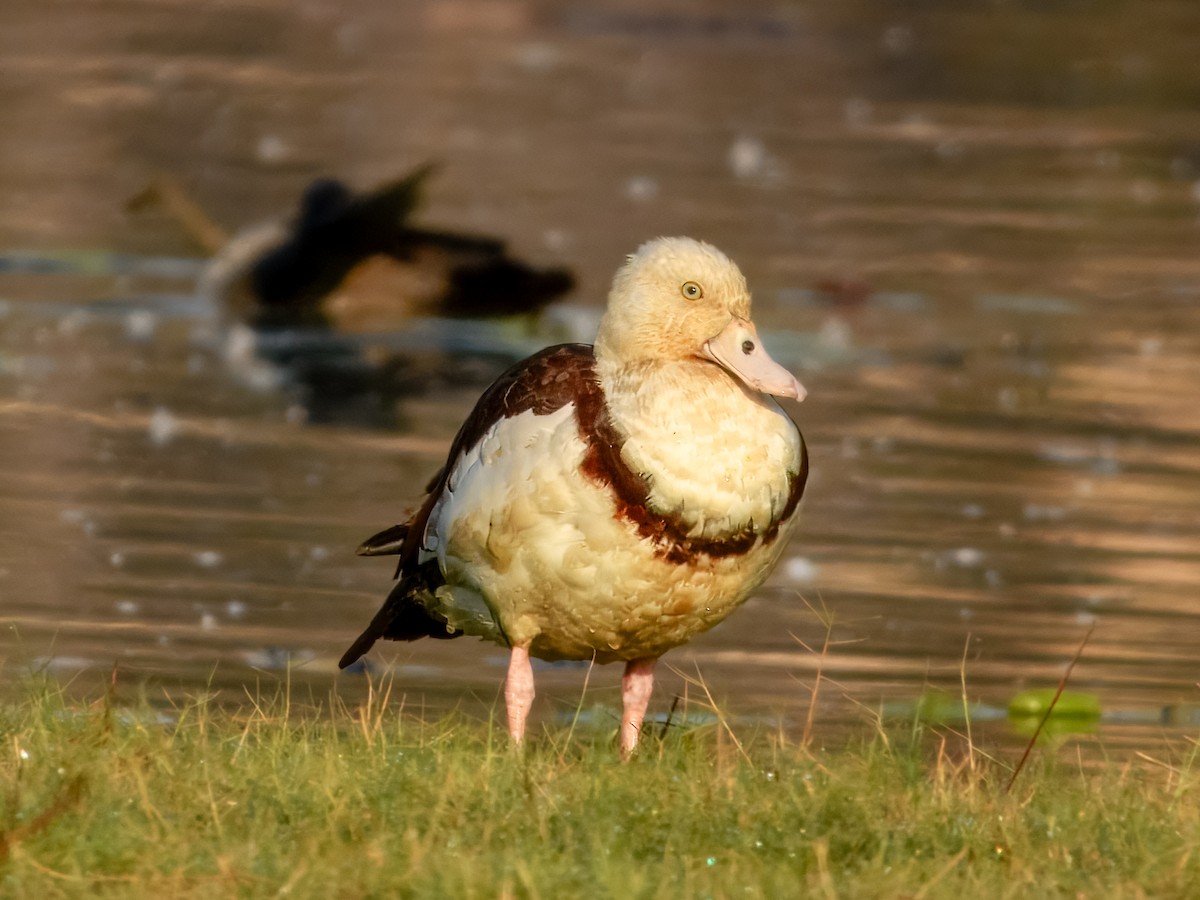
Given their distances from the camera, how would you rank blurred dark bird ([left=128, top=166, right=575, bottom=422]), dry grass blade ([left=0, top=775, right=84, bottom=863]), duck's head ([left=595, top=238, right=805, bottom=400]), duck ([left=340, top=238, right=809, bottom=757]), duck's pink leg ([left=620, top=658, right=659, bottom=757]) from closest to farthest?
dry grass blade ([left=0, top=775, right=84, bottom=863]), duck ([left=340, top=238, right=809, bottom=757]), duck's head ([left=595, top=238, right=805, bottom=400]), duck's pink leg ([left=620, top=658, right=659, bottom=757]), blurred dark bird ([left=128, top=166, right=575, bottom=422])

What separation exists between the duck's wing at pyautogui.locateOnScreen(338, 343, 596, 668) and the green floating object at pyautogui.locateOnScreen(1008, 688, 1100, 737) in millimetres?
1706

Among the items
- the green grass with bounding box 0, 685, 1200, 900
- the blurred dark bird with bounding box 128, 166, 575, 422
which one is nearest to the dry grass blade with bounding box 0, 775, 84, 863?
the green grass with bounding box 0, 685, 1200, 900

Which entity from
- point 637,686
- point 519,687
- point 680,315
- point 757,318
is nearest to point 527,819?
point 519,687

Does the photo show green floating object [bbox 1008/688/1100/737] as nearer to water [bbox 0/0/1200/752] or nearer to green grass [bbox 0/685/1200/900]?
water [bbox 0/0/1200/752]

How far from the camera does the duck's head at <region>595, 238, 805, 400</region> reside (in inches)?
221

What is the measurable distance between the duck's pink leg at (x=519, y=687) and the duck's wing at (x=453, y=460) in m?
0.33

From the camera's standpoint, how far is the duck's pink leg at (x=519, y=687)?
18.7ft

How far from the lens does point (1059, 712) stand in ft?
22.1

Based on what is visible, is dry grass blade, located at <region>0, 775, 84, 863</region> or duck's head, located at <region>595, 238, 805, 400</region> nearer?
dry grass blade, located at <region>0, 775, 84, 863</region>

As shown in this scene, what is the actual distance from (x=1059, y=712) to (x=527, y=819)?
2558 millimetres

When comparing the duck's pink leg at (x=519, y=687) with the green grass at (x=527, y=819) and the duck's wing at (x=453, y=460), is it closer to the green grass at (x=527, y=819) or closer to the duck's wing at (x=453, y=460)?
the green grass at (x=527, y=819)

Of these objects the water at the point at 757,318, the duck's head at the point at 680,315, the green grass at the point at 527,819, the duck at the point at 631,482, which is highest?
the duck's head at the point at 680,315

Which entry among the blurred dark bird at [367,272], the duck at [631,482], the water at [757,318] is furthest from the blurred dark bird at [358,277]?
the duck at [631,482]

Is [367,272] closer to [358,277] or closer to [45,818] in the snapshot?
[358,277]
